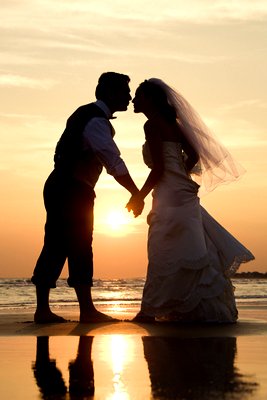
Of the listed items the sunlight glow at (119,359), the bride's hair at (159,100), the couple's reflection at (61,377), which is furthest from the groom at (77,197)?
the couple's reflection at (61,377)

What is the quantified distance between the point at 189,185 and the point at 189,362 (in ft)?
11.6

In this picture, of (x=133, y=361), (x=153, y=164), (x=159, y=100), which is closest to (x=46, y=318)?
(x=153, y=164)

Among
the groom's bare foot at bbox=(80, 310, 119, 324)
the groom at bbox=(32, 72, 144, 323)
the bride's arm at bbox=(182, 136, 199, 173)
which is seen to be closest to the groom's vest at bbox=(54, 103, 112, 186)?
the groom at bbox=(32, 72, 144, 323)

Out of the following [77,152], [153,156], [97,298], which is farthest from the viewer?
[97,298]

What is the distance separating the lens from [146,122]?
8430 millimetres

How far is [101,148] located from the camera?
26.7ft

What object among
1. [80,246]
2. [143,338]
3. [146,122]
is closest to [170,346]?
[143,338]

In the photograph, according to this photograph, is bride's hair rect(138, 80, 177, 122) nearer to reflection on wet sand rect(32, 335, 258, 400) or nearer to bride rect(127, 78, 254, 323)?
bride rect(127, 78, 254, 323)

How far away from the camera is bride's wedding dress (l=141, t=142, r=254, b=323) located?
8.20m

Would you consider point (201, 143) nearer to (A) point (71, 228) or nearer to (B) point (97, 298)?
(A) point (71, 228)

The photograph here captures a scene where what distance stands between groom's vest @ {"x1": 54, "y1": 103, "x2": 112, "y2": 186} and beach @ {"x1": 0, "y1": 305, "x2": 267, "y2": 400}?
145 cm

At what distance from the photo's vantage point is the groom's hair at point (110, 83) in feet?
27.7

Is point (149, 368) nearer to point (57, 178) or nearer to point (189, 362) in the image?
point (189, 362)

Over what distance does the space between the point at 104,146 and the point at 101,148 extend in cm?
3
